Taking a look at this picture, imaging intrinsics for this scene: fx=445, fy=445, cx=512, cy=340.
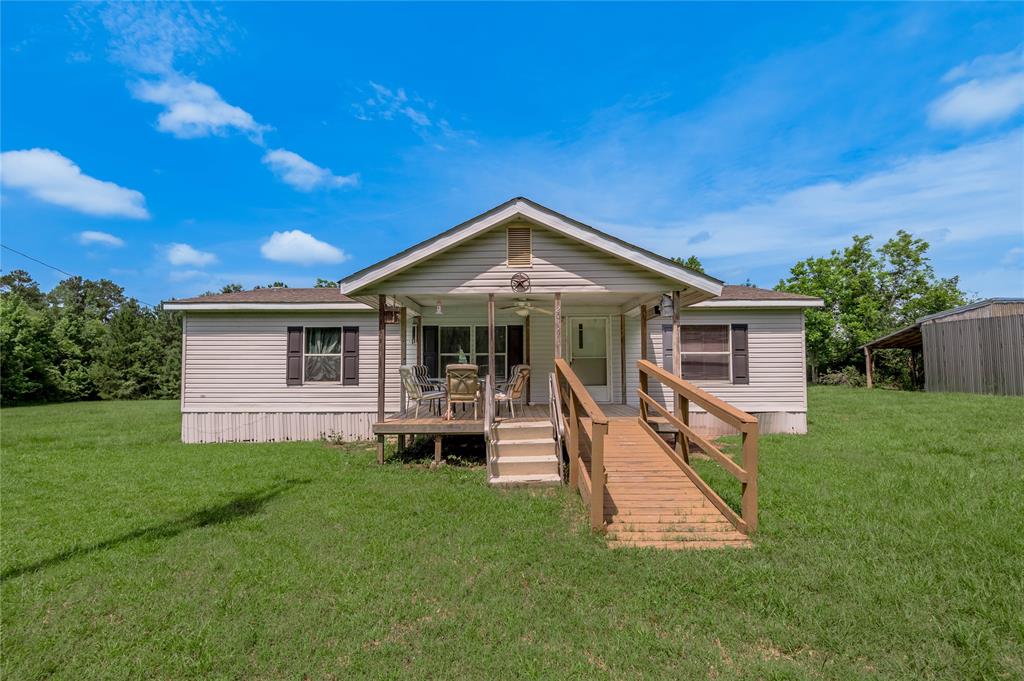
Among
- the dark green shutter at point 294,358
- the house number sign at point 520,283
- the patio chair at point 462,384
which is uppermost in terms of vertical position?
the house number sign at point 520,283

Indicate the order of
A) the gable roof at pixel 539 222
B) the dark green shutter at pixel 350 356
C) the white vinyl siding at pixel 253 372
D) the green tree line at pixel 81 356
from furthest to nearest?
the green tree line at pixel 81 356 → the dark green shutter at pixel 350 356 → the white vinyl siding at pixel 253 372 → the gable roof at pixel 539 222

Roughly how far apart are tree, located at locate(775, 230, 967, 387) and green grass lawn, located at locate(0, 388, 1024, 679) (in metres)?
26.9

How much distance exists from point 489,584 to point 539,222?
565 centimetres

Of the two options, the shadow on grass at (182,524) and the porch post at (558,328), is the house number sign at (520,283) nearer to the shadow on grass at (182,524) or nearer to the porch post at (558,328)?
the porch post at (558,328)

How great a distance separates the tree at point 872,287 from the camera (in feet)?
93.2

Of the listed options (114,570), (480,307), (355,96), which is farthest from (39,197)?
(114,570)

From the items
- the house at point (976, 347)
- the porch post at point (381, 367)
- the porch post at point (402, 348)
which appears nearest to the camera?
the porch post at point (381, 367)

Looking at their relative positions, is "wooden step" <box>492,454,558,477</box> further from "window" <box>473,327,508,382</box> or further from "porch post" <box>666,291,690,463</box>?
"window" <box>473,327,508,382</box>

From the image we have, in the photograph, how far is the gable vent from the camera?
303 inches

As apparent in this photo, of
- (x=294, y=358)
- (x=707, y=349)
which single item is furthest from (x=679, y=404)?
(x=294, y=358)

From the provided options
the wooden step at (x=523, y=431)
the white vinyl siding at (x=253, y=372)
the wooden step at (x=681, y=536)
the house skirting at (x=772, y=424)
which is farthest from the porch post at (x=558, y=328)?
the house skirting at (x=772, y=424)

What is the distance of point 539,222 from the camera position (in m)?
7.48

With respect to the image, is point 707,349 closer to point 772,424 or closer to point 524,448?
point 772,424

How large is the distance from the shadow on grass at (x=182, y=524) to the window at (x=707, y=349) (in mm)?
8733
